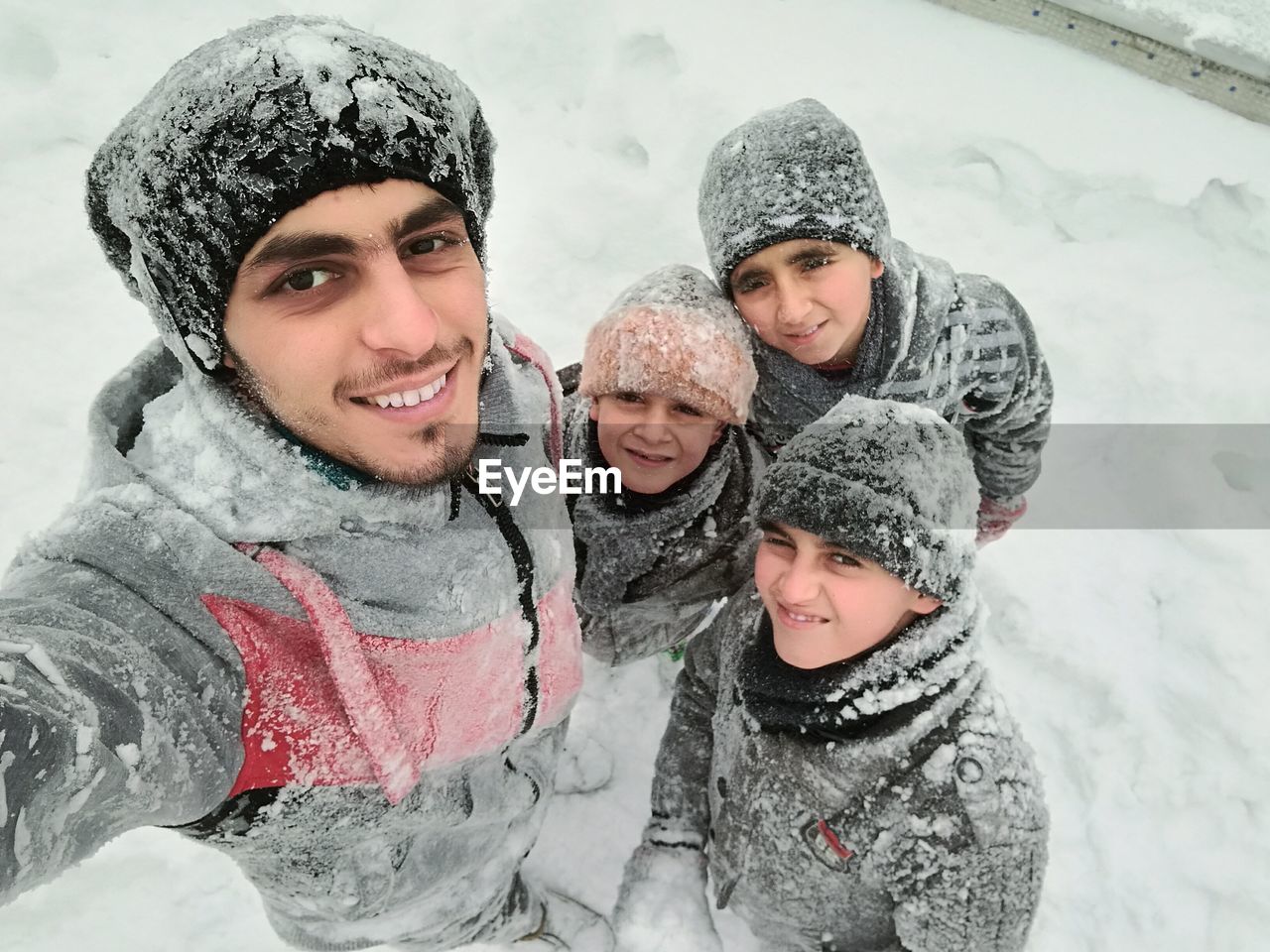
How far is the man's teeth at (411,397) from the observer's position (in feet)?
3.18

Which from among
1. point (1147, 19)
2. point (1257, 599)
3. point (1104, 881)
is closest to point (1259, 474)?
point (1257, 599)

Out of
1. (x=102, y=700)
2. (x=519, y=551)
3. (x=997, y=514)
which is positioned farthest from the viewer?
(x=997, y=514)

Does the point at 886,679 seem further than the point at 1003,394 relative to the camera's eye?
No

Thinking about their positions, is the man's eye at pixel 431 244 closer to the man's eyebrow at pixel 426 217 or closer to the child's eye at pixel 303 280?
the man's eyebrow at pixel 426 217

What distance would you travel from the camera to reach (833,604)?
1.29 m

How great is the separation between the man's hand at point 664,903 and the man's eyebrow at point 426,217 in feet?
5.12

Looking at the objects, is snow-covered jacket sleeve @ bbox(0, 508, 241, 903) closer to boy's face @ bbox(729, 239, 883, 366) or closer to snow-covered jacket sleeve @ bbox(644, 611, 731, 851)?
snow-covered jacket sleeve @ bbox(644, 611, 731, 851)

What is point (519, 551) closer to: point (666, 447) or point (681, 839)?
point (666, 447)

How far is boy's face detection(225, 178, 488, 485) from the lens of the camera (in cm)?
90

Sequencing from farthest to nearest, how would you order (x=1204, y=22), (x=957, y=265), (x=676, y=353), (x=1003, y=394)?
(x=1204, y=22), (x=957, y=265), (x=1003, y=394), (x=676, y=353)

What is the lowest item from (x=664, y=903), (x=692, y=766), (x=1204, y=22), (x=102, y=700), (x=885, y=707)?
(x=664, y=903)

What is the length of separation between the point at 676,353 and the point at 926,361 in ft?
2.39

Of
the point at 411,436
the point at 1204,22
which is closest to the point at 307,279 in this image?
the point at 411,436

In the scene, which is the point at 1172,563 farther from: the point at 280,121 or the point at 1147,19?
the point at 280,121
